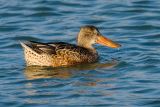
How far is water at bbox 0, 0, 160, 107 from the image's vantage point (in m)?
12.9

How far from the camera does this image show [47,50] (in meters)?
15.1

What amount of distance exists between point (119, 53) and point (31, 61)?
1.87 metres

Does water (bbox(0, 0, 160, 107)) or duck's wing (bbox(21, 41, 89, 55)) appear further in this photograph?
duck's wing (bbox(21, 41, 89, 55))

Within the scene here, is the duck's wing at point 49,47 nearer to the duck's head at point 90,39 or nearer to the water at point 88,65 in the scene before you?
the water at point 88,65

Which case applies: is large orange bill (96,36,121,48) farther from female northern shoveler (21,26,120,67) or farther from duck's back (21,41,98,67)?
duck's back (21,41,98,67)

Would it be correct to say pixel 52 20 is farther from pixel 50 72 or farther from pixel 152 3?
pixel 50 72

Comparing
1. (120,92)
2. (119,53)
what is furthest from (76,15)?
(120,92)

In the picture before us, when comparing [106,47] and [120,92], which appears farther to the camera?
[106,47]

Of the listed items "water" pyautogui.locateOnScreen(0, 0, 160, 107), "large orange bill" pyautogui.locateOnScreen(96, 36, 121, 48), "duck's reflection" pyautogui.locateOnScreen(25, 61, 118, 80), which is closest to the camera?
"water" pyautogui.locateOnScreen(0, 0, 160, 107)

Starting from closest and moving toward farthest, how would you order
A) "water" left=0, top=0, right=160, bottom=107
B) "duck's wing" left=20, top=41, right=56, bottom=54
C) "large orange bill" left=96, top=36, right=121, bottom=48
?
"water" left=0, top=0, right=160, bottom=107 → "duck's wing" left=20, top=41, right=56, bottom=54 → "large orange bill" left=96, top=36, right=121, bottom=48

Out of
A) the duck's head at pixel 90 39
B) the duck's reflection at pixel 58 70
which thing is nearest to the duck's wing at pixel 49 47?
the duck's reflection at pixel 58 70

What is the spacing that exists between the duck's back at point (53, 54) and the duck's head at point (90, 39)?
44 cm

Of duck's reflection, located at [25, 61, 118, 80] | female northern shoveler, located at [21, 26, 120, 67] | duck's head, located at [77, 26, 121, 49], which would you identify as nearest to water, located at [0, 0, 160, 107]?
duck's reflection, located at [25, 61, 118, 80]

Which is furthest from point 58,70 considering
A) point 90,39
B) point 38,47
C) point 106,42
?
point 106,42
